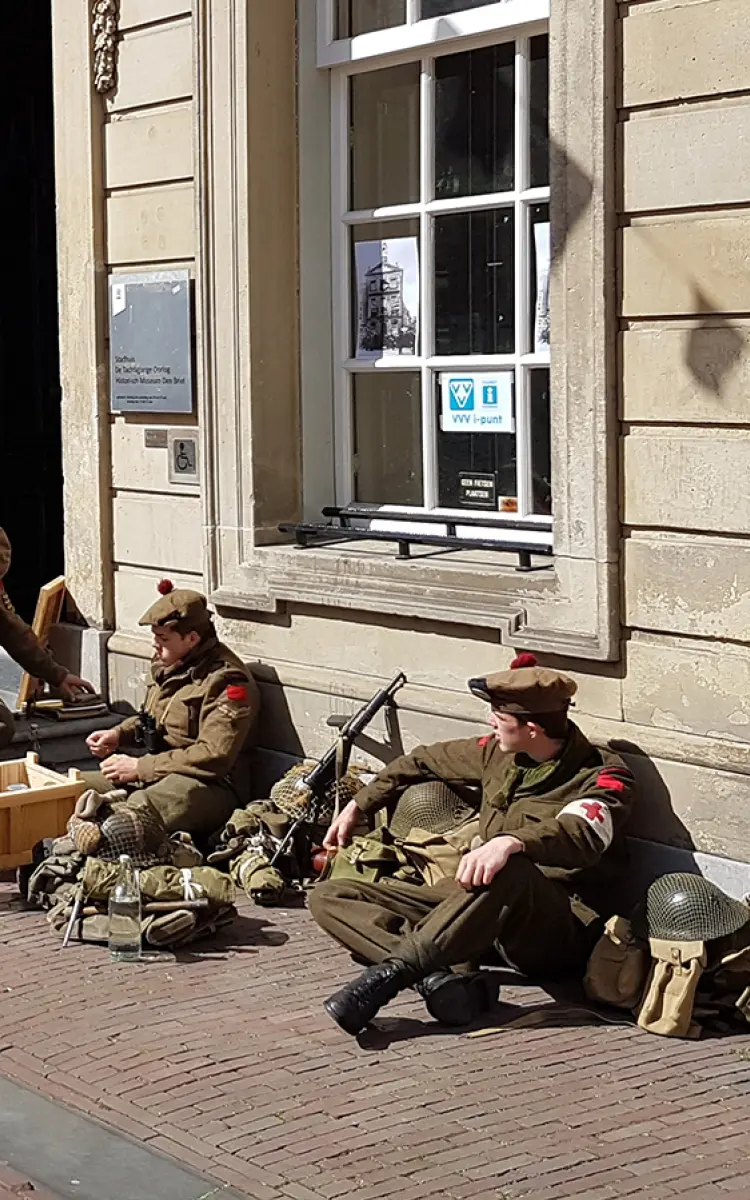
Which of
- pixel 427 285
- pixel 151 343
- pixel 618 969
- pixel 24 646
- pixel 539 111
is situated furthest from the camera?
pixel 151 343

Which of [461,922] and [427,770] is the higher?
[427,770]

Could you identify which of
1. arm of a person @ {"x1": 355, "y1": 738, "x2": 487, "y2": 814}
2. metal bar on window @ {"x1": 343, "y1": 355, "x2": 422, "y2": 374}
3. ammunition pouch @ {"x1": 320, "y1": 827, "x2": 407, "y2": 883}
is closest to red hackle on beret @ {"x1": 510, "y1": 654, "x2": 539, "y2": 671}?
arm of a person @ {"x1": 355, "y1": 738, "x2": 487, "y2": 814}

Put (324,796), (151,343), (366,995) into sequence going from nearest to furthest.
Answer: (366,995) < (324,796) < (151,343)

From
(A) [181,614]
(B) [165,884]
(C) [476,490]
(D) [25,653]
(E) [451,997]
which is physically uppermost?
(C) [476,490]

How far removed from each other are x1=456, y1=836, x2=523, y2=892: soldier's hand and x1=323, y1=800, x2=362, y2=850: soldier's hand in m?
1.05

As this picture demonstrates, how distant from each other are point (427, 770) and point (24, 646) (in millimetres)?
2785

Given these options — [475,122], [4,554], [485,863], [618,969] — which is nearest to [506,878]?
[485,863]

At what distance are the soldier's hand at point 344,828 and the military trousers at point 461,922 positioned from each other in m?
0.28

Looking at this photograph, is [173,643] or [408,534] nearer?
[173,643]

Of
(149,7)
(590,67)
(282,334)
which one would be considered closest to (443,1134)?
(590,67)

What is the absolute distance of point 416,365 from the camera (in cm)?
815

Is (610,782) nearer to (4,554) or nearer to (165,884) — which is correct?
(165,884)

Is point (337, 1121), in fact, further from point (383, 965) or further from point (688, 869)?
point (688, 869)

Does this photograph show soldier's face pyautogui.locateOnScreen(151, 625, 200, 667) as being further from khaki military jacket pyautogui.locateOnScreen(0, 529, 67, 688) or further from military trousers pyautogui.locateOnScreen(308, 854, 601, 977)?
military trousers pyautogui.locateOnScreen(308, 854, 601, 977)
